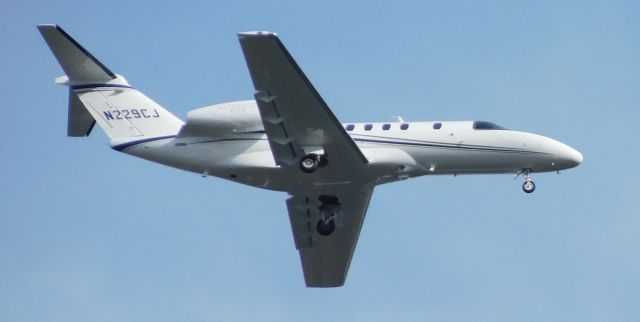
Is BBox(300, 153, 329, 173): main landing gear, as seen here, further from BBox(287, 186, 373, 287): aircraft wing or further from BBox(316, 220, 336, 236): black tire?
BBox(316, 220, 336, 236): black tire

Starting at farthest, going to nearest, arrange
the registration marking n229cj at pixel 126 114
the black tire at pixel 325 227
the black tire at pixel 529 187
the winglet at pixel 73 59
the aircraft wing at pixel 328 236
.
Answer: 1. the black tire at pixel 325 227
2. the registration marking n229cj at pixel 126 114
3. the aircraft wing at pixel 328 236
4. the winglet at pixel 73 59
5. the black tire at pixel 529 187

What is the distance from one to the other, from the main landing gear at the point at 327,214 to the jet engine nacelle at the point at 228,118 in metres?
3.08

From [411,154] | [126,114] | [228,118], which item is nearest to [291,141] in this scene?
[228,118]

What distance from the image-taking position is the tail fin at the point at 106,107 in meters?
31.2

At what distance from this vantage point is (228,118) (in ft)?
96.9

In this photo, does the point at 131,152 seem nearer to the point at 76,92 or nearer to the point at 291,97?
the point at 76,92

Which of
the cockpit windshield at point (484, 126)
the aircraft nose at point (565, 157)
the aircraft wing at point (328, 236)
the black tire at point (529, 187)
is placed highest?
the cockpit windshield at point (484, 126)

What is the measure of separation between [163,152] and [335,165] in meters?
4.99

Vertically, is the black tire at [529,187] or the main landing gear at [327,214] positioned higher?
the black tire at [529,187]

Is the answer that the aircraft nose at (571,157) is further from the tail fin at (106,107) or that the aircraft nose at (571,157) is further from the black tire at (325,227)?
the tail fin at (106,107)

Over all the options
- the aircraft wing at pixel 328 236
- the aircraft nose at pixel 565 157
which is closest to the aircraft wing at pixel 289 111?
the aircraft wing at pixel 328 236

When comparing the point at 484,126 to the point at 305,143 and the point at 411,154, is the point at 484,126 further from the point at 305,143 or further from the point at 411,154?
the point at 305,143

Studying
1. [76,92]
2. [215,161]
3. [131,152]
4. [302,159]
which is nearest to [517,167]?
[302,159]

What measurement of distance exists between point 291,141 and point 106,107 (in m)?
6.29
